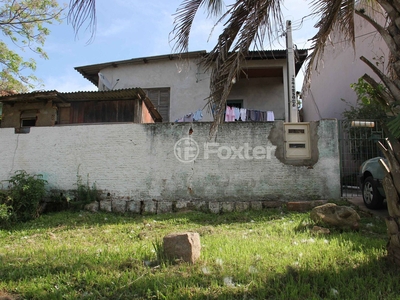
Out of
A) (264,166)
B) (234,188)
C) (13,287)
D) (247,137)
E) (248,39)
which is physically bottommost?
(13,287)

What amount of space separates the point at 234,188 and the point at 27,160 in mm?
6061

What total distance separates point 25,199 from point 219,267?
20.0 feet

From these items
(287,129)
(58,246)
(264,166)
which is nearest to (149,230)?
(58,246)

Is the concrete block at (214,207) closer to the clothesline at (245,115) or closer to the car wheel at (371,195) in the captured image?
the car wheel at (371,195)

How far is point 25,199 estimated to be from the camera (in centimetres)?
699

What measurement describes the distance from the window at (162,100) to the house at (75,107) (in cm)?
211

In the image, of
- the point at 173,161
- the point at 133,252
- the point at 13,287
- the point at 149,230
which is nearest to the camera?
the point at 13,287

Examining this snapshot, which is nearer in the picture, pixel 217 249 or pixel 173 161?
pixel 217 249

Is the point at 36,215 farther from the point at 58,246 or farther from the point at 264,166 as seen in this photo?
the point at 264,166

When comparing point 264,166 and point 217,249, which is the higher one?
point 264,166

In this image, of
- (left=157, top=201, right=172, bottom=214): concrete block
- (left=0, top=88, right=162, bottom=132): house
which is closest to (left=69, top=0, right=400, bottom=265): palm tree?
(left=157, top=201, right=172, bottom=214): concrete block

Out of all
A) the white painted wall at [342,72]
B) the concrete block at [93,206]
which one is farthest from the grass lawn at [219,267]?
the white painted wall at [342,72]

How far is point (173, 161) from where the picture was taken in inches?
297

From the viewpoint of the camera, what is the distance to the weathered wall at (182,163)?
718 centimetres
